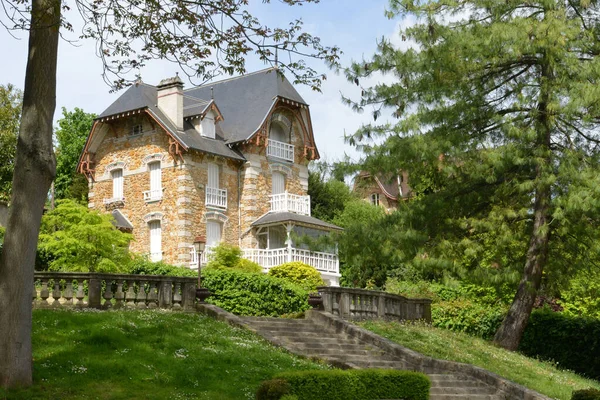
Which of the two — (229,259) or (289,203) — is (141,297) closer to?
(229,259)

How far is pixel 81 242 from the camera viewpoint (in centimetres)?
3061

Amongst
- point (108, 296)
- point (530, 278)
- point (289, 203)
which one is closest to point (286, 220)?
point (289, 203)

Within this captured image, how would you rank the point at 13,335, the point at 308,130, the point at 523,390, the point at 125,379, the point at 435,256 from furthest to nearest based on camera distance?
the point at 308,130 → the point at 435,256 → the point at 523,390 → the point at 125,379 → the point at 13,335

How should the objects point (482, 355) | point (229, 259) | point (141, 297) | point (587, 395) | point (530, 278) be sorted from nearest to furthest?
point (587, 395), point (141, 297), point (482, 355), point (530, 278), point (229, 259)

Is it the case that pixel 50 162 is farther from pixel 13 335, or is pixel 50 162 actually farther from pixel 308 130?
pixel 308 130

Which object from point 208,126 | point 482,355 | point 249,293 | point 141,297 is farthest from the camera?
point 208,126

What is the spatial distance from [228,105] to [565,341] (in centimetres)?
2286

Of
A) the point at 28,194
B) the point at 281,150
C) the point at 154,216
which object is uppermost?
the point at 281,150

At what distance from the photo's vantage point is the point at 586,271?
1086 inches

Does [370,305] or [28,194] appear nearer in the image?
[28,194]

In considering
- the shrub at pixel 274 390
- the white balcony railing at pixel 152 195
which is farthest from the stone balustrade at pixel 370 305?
the white balcony railing at pixel 152 195

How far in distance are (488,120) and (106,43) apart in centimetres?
1292

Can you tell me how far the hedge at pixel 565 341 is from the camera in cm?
2939

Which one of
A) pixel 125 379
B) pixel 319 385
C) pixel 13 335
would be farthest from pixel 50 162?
pixel 319 385
